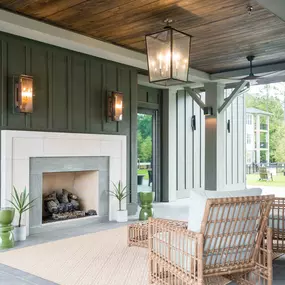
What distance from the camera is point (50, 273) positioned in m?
3.54

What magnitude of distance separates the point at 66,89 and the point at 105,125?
1.02 m

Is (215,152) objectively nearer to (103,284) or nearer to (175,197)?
(175,197)

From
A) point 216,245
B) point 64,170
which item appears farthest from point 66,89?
point 216,245

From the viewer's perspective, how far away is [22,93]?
196 inches

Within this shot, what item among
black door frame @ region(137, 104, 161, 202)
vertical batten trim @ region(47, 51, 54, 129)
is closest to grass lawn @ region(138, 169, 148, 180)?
black door frame @ region(137, 104, 161, 202)

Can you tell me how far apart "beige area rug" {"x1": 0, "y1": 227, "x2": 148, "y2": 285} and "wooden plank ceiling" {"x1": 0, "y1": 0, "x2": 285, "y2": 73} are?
2978 mm

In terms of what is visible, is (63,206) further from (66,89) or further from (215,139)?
(215,139)

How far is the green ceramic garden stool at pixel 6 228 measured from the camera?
4.45 meters

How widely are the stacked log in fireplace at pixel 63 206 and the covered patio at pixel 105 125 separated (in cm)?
2

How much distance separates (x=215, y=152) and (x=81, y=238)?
4.31 meters

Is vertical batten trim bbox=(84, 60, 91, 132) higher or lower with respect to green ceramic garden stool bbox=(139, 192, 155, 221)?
higher

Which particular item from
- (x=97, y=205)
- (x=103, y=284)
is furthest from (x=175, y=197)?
(x=103, y=284)

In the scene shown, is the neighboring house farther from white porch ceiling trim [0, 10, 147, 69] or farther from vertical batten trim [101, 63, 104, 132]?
vertical batten trim [101, 63, 104, 132]

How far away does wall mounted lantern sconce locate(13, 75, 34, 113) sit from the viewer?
4.98 meters
